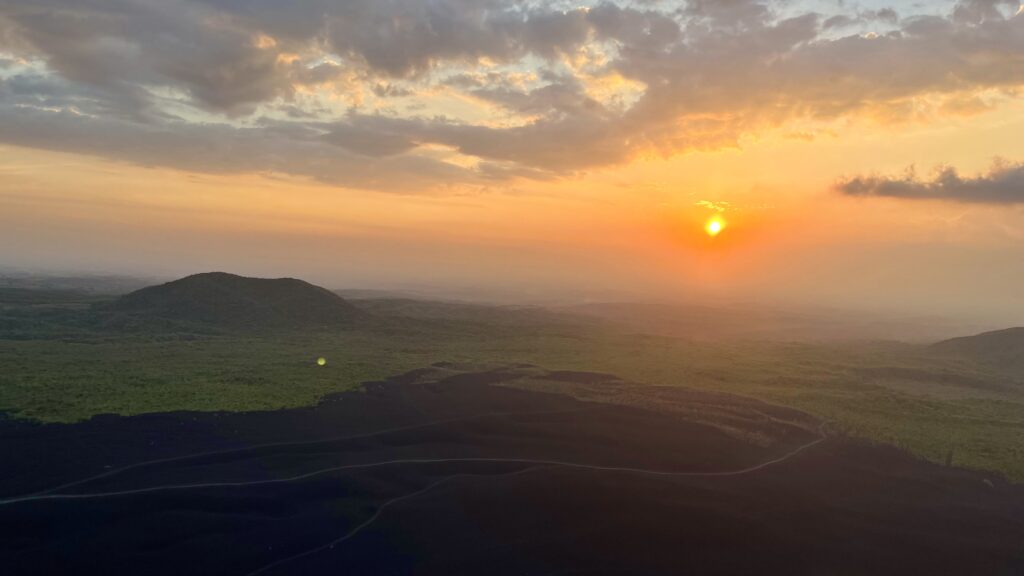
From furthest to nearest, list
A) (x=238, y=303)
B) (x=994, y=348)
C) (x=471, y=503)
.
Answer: (x=994, y=348) < (x=238, y=303) < (x=471, y=503)

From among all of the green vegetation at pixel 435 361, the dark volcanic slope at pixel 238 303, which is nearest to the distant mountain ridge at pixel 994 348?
the green vegetation at pixel 435 361

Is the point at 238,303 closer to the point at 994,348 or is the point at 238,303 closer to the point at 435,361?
the point at 435,361

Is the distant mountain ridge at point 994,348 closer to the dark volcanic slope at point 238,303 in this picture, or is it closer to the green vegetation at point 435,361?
the green vegetation at point 435,361

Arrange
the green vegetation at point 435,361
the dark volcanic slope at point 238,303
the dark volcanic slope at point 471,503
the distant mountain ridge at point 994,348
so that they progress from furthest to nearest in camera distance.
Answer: the distant mountain ridge at point 994,348 < the dark volcanic slope at point 238,303 < the green vegetation at point 435,361 < the dark volcanic slope at point 471,503

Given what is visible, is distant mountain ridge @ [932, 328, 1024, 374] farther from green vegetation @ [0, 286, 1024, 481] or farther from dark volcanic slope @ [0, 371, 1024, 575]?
dark volcanic slope @ [0, 371, 1024, 575]

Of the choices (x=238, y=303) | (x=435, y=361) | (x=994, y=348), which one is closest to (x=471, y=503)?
(x=435, y=361)
